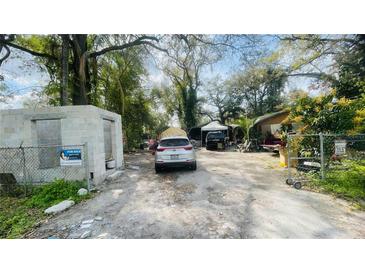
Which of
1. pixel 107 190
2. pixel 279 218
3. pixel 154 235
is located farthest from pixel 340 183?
pixel 107 190

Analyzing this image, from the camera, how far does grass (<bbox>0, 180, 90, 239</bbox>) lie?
4.29 metres

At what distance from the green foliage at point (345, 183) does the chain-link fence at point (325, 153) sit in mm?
151

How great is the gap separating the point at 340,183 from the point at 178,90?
26.7 meters

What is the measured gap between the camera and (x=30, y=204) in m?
5.45

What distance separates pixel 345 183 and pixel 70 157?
7937mm

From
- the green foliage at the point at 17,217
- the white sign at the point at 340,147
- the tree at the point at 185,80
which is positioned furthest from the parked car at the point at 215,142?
the green foliage at the point at 17,217

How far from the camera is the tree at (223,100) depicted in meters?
32.9

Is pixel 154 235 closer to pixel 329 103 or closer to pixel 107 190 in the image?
pixel 107 190

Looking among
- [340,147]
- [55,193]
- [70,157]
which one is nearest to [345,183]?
[340,147]

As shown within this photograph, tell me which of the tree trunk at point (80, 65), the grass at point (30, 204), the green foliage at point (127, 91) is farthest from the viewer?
the green foliage at point (127, 91)

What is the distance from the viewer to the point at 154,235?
11.8 ft

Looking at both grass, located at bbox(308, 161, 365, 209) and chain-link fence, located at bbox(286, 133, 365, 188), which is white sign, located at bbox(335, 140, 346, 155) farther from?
grass, located at bbox(308, 161, 365, 209)

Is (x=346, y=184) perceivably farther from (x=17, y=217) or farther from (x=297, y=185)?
(x=17, y=217)

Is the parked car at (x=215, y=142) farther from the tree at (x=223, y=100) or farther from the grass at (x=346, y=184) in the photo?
the tree at (x=223, y=100)
